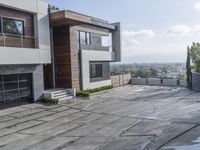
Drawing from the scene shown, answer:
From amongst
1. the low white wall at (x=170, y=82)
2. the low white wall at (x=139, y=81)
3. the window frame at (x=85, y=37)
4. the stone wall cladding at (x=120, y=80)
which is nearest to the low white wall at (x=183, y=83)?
the low white wall at (x=170, y=82)

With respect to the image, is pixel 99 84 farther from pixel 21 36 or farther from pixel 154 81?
pixel 21 36

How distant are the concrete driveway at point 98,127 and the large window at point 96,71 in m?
9.41

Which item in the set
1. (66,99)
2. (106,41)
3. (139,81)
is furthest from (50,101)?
(139,81)

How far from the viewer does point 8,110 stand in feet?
58.3

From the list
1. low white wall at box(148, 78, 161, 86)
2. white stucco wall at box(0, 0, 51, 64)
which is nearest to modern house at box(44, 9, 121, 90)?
white stucco wall at box(0, 0, 51, 64)

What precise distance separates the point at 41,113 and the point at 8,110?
252 centimetres

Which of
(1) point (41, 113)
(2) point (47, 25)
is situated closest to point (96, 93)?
(2) point (47, 25)

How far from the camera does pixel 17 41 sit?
1914 cm

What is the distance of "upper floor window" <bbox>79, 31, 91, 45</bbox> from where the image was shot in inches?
1038

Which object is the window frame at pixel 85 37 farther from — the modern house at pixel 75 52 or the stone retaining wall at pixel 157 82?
the stone retaining wall at pixel 157 82

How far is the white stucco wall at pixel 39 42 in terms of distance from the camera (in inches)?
691

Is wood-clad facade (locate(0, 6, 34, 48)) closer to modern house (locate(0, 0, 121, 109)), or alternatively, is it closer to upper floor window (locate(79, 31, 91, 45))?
modern house (locate(0, 0, 121, 109))

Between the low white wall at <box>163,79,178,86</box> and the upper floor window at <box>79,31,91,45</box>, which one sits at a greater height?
the upper floor window at <box>79,31,91,45</box>

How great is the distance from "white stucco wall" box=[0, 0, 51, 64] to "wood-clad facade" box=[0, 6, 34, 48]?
390mm
